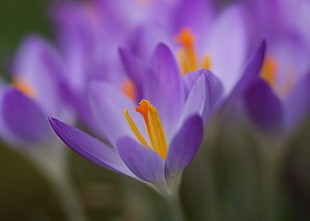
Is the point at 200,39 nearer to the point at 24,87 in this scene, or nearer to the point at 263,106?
the point at 263,106

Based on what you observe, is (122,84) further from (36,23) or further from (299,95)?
(36,23)

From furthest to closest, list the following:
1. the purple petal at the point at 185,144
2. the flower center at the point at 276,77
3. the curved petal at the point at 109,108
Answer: the flower center at the point at 276,77 → the curved petal at the point at 109,108 → the purple petal at the point at 185,144

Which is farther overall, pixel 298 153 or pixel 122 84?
pixel 298 153

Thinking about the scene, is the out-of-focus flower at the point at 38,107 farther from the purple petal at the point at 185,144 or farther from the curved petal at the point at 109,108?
the purple petal at the point at 185,144

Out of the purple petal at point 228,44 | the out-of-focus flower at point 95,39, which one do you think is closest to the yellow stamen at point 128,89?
the out-of-focus flower at point 95,39

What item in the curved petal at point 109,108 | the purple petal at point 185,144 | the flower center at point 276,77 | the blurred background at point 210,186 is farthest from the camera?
the blurred background at point 210,186

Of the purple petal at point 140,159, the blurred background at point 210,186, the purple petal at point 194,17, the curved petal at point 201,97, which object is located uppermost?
the purple petal at point 194,17

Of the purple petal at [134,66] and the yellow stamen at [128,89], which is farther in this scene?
the yellow stamen at [128,89]

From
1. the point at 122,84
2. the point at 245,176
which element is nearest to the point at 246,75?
the point at 122,84

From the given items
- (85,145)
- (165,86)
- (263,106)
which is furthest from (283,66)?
(85,145)
